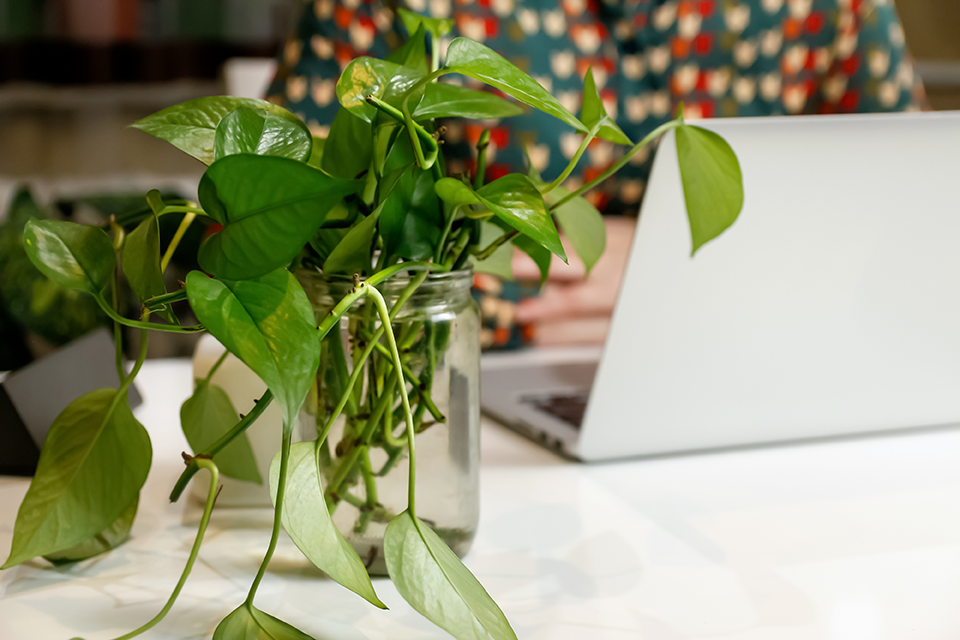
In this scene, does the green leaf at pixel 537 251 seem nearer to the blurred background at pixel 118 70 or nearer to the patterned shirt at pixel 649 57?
the patterned shirt at pixel 649 57

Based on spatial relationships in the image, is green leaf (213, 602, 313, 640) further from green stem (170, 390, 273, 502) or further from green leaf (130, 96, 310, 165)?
green leaf (130, 96, 310, 165)

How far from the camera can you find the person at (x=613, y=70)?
1020 mm

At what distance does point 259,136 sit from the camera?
298mm

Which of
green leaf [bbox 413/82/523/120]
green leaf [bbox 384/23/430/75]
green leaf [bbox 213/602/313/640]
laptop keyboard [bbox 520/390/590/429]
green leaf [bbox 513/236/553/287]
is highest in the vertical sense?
green leaf [bbox 384/23/430/75]

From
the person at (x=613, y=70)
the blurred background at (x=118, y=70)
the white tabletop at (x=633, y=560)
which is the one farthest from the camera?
the blurred background at (x=118, y=70)

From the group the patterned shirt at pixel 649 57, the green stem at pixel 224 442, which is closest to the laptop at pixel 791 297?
the green stem at pixel 224 442

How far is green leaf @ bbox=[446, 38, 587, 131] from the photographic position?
28cm

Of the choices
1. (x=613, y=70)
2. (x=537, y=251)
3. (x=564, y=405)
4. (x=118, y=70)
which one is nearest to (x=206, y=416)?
(x=537, y=251)

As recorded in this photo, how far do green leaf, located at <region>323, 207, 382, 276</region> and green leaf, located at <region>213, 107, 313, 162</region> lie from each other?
0.03 meters

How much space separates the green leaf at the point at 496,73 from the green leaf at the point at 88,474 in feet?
0.63

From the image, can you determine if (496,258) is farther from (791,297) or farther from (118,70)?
(118,70)

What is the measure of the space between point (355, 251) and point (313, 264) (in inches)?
1.9

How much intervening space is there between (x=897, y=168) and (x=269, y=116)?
33 centimetres

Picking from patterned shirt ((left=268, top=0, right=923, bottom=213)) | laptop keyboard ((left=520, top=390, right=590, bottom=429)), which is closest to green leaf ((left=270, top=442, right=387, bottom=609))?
laptop keyboard ((left=520, top=390, right=590, bottom=429))
